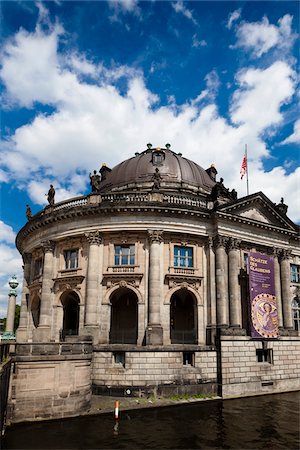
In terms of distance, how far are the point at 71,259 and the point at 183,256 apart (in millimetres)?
10025

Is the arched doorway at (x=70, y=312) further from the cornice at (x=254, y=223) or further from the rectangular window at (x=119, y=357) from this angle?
the cornice at (x=254, y=223)

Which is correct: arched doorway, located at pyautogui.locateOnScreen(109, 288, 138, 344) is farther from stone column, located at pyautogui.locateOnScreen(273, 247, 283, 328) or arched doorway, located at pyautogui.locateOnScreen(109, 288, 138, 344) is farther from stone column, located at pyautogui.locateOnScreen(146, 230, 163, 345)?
stone column, located at pyautogui.locateOnScreen(273, 247, 283, 328)

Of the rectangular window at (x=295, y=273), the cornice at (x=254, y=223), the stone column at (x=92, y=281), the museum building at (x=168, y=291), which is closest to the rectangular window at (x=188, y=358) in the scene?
the museum building at (x=168, y=291)

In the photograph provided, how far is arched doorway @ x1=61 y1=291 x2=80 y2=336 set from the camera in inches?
1346

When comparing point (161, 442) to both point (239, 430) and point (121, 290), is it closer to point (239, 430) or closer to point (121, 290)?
point (239, 430)

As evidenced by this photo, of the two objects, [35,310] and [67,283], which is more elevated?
[67,283]

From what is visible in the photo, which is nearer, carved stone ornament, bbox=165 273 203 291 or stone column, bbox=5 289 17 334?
carved stone ornament, bbox=165 273 203 291

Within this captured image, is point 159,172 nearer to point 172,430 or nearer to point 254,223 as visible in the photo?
point 254,223

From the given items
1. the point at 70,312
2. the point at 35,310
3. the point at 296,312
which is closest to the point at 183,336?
the point at 70,312

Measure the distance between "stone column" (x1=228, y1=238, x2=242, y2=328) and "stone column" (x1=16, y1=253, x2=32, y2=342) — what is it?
791 inches

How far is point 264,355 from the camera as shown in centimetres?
3259

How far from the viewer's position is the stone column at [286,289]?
1400 inches

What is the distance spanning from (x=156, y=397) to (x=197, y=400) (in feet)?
9.77

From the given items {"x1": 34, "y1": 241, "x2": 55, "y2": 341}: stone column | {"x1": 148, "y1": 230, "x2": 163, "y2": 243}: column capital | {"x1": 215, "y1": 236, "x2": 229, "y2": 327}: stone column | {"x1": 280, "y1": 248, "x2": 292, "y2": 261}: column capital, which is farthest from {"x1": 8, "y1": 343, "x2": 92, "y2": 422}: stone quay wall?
{"x1": 280, "y1": 248, "x2": 292, "y2": 261}: column capital
